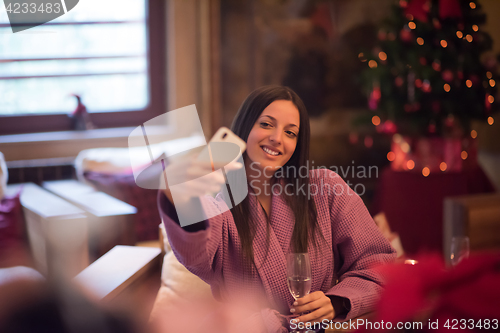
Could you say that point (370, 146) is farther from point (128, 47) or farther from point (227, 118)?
point (128, 47)

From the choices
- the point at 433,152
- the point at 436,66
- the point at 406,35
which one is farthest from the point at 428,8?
the point at 433,152

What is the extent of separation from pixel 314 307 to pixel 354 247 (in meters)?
0.25

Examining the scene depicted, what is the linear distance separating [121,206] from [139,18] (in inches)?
69.5

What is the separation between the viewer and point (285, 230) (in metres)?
1.27

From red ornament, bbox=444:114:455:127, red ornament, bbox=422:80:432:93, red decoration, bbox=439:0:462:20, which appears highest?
red decoration, bbox=439:0:462:20

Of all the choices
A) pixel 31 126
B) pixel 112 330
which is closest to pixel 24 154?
pixel 31 126

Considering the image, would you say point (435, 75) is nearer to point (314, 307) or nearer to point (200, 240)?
point (314, 307)

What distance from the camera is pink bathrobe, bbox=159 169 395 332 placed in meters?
1.17

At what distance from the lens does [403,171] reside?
3043 mm

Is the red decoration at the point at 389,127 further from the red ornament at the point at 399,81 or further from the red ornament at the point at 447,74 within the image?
the red ornament at the point at 447,74

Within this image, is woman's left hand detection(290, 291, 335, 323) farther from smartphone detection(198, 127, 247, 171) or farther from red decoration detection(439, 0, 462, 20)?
red decoration detection(439, 0, 462, 20)

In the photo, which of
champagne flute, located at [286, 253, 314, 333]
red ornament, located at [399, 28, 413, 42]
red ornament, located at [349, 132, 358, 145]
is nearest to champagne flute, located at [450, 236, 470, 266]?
champagne flute, located at [286, 253, 314, 333]

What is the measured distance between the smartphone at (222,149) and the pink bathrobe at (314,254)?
0.20 m

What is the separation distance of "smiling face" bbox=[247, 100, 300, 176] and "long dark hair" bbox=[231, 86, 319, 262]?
2 centimetres
